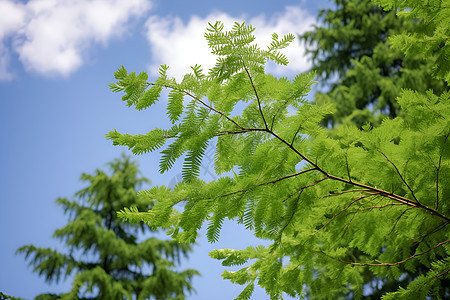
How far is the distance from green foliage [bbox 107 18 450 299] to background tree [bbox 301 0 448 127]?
6.44 meters

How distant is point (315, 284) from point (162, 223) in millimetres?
1357

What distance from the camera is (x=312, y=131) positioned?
149 centimetres

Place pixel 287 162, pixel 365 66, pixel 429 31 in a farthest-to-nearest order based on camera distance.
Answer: pixel 365 66
pixel 429 31
pixel 287 162

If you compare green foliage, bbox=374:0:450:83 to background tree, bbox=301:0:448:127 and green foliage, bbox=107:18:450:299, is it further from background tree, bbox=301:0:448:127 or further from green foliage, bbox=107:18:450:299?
background tree, bbox=301:0:448:127

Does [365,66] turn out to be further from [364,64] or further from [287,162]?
[287,162]

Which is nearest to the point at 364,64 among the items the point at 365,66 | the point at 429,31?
the point at 365,66

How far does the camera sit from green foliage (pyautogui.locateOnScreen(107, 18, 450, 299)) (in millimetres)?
1360

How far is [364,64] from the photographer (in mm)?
9422

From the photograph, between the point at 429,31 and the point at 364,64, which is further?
the point at 364,64

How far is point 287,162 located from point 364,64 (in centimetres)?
899

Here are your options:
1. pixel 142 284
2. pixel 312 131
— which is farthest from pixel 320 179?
pixel 142 284

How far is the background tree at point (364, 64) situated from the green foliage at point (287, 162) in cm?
644

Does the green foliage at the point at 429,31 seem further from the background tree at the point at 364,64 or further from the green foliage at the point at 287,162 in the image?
the background tree at the point at 364,64

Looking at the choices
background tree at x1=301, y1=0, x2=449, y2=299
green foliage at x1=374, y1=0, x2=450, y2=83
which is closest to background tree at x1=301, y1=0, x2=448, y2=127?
background tree at x1=301, y1=0, x2=449, y2=299
